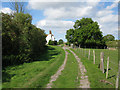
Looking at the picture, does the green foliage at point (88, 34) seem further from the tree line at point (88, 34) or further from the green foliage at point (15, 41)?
the green foliage at point (15, 41)

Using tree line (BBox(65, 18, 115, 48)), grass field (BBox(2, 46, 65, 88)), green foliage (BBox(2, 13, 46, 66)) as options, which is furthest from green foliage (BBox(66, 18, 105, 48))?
grass field (BBox(2, 46, 65, 88))

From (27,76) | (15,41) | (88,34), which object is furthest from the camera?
(88,34)

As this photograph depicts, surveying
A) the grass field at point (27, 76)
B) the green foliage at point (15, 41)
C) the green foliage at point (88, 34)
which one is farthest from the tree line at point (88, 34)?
the grass field at point (27, 76)

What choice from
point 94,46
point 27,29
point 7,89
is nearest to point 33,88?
point 7,89

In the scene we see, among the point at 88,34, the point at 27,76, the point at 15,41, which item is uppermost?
the point at 88,34

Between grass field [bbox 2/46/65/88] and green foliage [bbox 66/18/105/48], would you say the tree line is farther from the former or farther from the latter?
grass field [bbox 2/46/65/88]

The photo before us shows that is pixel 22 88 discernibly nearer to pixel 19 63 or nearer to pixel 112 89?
pixel 112 89

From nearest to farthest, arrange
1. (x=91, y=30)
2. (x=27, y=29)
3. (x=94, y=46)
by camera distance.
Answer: (x=27, y=29) → (x=91, y=30) → (x=94, y=46)

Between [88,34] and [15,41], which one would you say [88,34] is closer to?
[88,34]

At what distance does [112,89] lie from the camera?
305 inches

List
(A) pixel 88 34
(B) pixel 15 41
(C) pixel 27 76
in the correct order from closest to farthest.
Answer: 1. (C) pixel 27 76
2. (B) pixel 15 41
3. (A) pixel 88 34

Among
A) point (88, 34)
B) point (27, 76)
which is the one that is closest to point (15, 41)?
point (27, 76)

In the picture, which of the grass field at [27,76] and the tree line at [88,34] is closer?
the grass field at [27,76]

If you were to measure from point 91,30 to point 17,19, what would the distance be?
44.5 m
